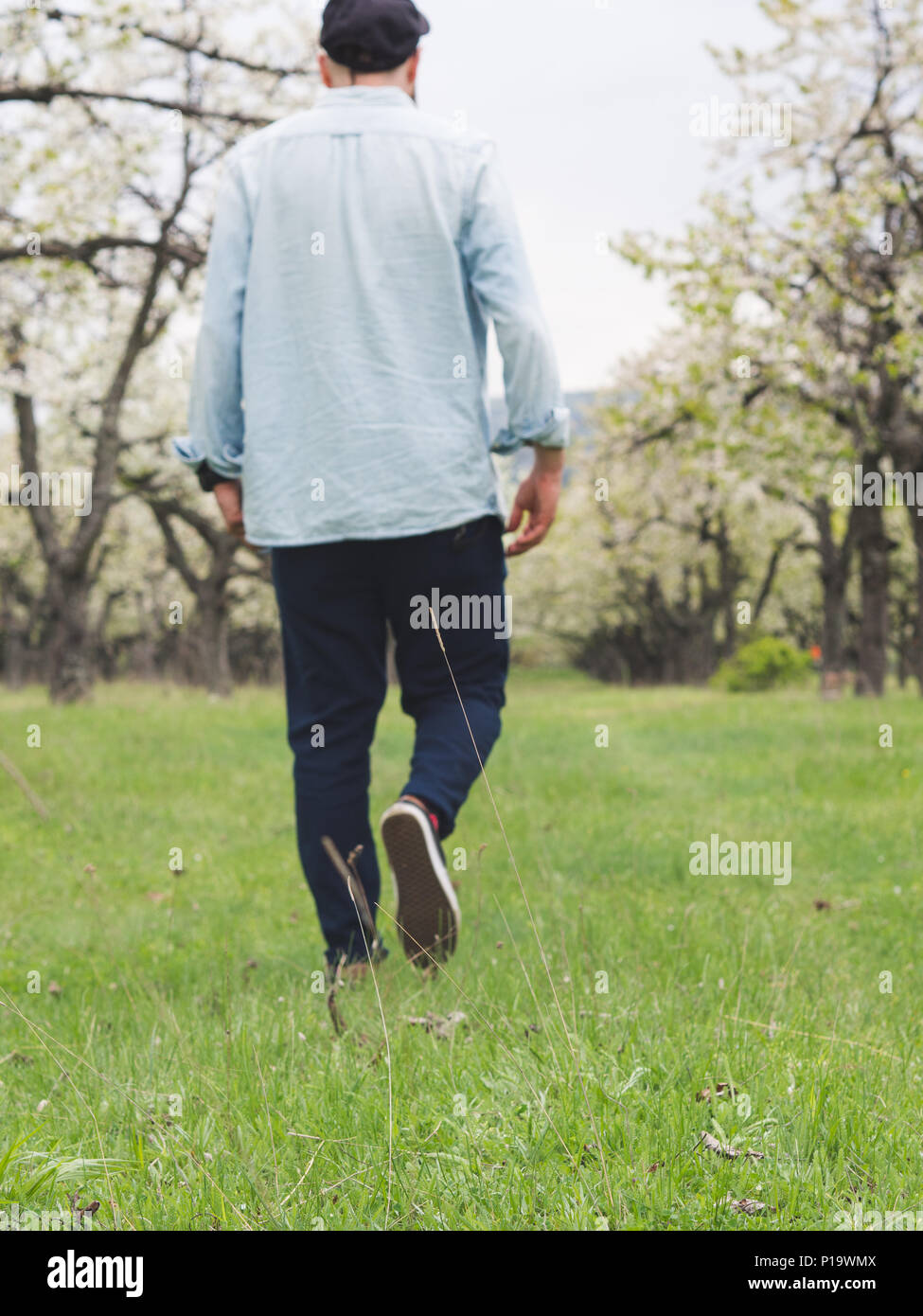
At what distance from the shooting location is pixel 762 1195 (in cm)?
150

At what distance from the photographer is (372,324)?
2.86 m

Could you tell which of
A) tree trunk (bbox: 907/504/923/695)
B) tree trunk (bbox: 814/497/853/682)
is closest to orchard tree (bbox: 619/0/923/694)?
tree trunk (bbox: 907/504/923/695)

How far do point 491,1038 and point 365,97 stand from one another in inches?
100

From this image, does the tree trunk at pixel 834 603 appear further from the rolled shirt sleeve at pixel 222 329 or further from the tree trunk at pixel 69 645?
the rolled shirt sleeve at pixel 222 329

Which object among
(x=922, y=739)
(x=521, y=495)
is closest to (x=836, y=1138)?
(x=521, y=495)

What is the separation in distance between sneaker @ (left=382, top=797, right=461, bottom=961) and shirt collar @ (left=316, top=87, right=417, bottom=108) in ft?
6.53

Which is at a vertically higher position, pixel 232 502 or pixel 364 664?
pixel 232 502

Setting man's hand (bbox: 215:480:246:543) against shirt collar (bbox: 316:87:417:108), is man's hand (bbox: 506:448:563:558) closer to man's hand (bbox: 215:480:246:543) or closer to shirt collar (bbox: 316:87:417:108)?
man's hand (bbox: 215:480:246:543)

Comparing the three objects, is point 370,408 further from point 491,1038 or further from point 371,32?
point 491,1038

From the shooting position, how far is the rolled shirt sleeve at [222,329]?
119 inches
